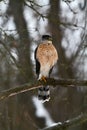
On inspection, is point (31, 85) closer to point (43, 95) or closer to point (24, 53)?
point (43, 95)

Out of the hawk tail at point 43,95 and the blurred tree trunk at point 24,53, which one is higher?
the blurred tree trunk at point 24,53

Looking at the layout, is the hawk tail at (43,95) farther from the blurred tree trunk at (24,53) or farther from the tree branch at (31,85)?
the tree branch at (31,85)

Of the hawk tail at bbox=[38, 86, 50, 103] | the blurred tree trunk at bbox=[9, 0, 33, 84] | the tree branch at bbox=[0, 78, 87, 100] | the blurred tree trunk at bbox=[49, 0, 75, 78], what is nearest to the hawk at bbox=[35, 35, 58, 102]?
the hawk tail at bbox=[38, 86, 50, 103]

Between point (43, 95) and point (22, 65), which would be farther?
Result: point (22, 65)

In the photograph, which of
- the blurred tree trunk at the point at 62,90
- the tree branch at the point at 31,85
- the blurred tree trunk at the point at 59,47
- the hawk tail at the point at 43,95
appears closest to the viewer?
the tree branch at the point at 31,85

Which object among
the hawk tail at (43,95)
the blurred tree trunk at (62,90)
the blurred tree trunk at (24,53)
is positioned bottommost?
the blurred tree trunk at (62,90)

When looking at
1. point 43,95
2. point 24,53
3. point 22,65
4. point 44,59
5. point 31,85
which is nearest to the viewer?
point 31,85

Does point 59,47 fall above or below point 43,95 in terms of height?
below

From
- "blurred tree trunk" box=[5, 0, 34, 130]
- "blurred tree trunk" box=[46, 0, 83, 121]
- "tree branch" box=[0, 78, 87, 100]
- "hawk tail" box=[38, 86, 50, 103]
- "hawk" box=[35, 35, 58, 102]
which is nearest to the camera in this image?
"tree branch" box=[0, 78, 87, 100]

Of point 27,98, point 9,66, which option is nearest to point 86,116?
point 9,66

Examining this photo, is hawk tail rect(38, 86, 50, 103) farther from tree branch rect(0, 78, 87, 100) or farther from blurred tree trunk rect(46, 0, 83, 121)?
blurred tree trunk rect(46, 0, 83, 121)

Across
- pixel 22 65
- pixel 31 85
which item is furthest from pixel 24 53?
pixel 31 85

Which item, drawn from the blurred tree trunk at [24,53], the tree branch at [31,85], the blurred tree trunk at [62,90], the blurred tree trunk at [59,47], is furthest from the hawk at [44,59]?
the blurred tree trunk at [59,47]

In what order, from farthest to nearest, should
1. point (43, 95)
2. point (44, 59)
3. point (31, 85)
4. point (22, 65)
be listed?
point (22, 65) < point (44, 59) < point (43, 95) < point (31, 85)
